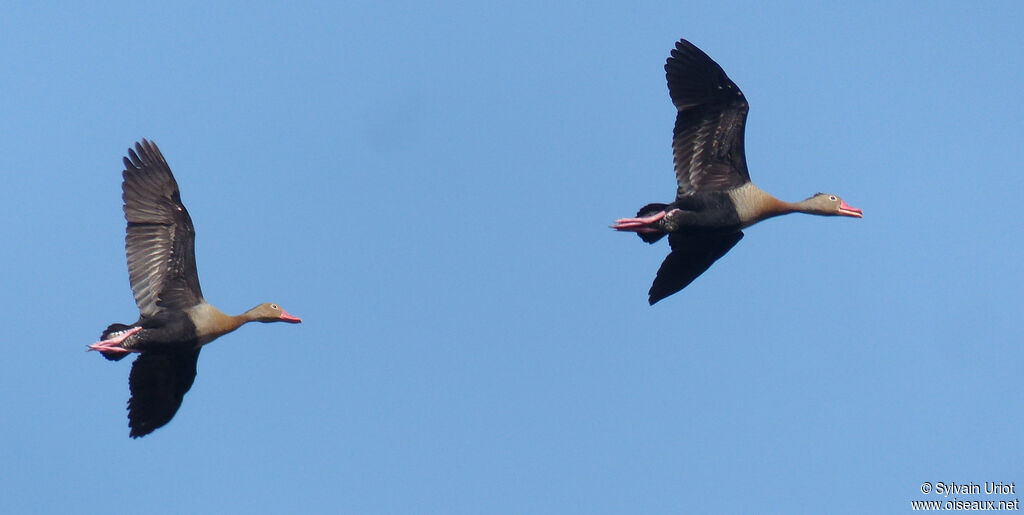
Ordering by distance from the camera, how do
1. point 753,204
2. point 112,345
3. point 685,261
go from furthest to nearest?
point 685,261 < point 753,204 < point 112,345

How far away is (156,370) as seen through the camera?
14.8 metres

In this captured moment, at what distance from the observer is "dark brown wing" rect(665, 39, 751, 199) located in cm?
1474

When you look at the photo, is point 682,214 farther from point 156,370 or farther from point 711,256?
point 156,370

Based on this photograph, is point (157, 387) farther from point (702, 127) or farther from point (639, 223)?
point (702, 127)

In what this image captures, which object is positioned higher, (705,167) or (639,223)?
(705,167)

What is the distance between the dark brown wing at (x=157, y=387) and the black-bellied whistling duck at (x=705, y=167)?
494 centimetres

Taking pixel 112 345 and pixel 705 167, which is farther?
pixel 705 167

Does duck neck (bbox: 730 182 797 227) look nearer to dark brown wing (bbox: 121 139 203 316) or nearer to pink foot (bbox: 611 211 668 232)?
pink foot (bbox: 611 211 668 232)

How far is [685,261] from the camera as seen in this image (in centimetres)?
1529

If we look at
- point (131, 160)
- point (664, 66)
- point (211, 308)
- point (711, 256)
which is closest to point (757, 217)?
point (711, 256)

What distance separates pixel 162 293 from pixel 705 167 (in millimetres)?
5995

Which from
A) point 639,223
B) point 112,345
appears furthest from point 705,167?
point 112,345

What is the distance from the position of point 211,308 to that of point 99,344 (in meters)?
1.23

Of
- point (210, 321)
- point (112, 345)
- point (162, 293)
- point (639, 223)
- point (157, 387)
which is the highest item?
point (639, 223)
